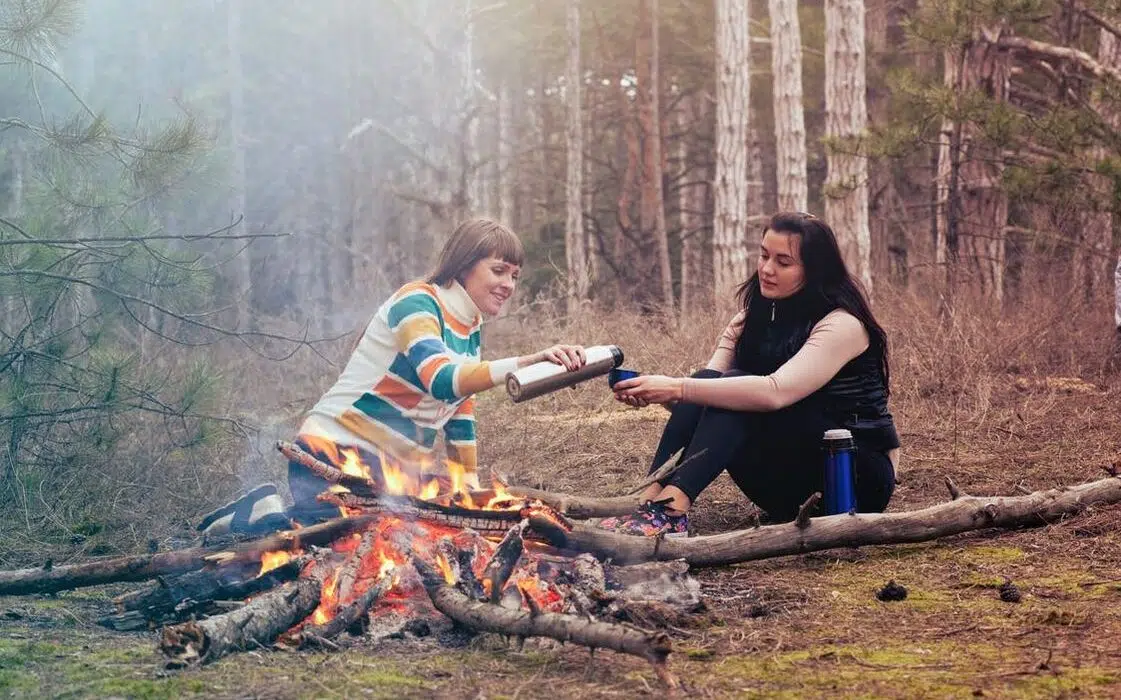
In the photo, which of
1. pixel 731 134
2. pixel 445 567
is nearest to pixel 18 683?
pixel 445 567

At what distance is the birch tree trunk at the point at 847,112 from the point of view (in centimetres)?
1226

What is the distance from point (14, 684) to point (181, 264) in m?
3.27

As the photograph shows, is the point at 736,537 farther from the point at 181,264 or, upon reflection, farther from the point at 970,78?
the point at 970,78

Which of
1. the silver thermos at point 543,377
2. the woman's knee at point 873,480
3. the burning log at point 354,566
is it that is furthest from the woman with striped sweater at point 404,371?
the woman's knee at point 873,480

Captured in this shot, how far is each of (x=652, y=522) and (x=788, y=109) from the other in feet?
32.8

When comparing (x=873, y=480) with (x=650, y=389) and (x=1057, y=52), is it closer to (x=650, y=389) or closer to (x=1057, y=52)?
(x=650, y=389)

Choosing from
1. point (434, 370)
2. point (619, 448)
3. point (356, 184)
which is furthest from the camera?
point (356, 184)

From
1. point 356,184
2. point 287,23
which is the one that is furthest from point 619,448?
point 287,23

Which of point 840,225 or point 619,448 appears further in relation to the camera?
point 840,225

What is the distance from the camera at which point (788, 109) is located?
536 inches

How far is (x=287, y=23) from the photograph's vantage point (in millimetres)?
31000

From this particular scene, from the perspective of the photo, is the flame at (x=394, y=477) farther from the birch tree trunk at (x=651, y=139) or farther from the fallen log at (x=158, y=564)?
the birch tree trunk at (x=651, y=139)

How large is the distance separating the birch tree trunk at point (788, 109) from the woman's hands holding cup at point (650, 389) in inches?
358

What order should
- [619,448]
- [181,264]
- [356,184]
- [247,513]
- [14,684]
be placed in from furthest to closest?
[356,184]
[619,448]
[181,264]
[247,513]
[14,684]
